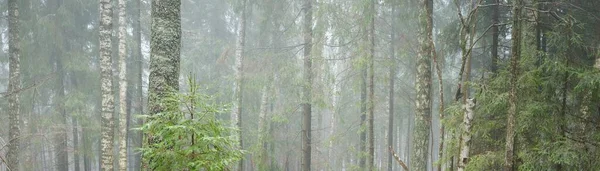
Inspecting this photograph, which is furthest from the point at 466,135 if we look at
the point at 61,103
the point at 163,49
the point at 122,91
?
the point at 61,103

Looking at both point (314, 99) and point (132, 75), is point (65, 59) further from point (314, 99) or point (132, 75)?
point (314, 99)

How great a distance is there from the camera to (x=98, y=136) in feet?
50.2

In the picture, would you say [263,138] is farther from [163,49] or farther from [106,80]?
[163,49]

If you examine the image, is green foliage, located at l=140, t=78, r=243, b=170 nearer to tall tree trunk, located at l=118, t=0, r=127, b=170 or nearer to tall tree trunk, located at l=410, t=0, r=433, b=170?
tall tree trunk, located at l=410, t=0, r=433, b=170

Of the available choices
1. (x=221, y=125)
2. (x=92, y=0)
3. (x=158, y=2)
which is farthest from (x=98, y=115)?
(x=221, y=125)

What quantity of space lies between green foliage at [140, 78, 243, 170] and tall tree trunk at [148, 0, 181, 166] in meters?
1.39

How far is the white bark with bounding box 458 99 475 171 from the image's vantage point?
16.3 feet

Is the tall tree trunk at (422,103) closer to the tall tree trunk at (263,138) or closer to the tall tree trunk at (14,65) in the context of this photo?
the tall tree trunk at (263,138)

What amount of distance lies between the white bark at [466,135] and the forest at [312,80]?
17 millimetres

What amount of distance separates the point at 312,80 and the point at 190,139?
8.64 m

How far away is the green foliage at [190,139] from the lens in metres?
3.31

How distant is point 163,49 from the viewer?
16.1 feet

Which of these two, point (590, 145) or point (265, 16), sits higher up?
point (265, 16)

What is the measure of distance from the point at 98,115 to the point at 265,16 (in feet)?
25.9
